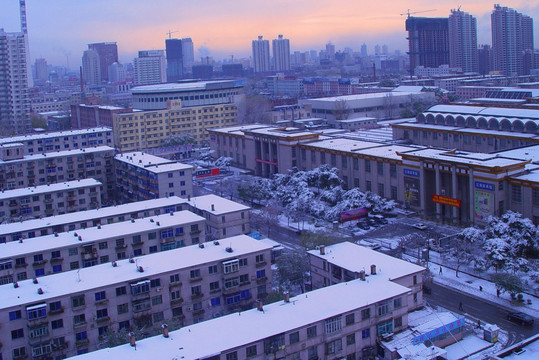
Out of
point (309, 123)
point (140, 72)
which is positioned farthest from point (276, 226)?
point (140, 72)

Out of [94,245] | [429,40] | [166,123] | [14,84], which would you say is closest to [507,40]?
[429,40]

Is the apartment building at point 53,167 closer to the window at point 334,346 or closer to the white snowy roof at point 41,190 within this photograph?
the white snowy roof at point 41,190

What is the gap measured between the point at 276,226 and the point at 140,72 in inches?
4642

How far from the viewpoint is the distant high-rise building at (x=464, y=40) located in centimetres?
12788

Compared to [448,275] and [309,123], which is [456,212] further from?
[309,123]

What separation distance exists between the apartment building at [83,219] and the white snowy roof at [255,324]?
11.6 metres

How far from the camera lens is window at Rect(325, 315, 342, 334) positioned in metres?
14.6

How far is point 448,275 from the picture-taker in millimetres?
22031

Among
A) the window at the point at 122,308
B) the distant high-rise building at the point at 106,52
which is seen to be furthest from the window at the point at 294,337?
the distant high-rise building at the point at 106,52

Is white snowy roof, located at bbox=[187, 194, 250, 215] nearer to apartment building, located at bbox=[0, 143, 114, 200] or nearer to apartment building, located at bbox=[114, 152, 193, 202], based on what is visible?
apartment building, located at bbox=[114, 152, 193, 202]

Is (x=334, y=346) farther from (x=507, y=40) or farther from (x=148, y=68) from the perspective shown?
(x=148, y=68)

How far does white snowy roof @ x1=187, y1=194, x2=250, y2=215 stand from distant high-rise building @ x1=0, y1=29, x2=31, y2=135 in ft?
155

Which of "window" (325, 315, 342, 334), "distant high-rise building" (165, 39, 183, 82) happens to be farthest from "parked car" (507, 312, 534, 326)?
"distant high-rise building" (165, 39, 183, 82)

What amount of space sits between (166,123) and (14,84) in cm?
2450
